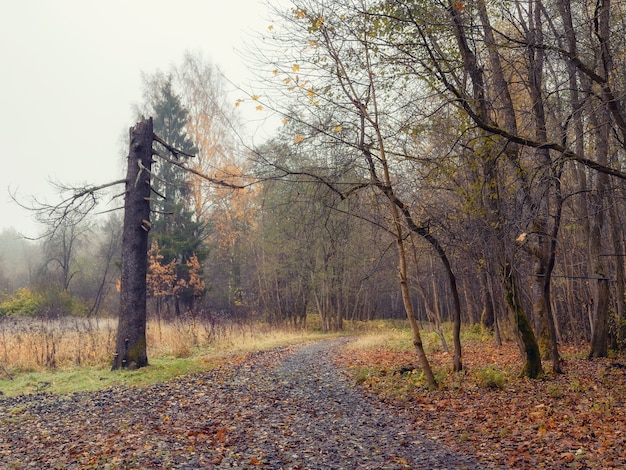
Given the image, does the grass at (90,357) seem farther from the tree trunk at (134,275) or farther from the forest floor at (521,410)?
the forest floor at (521,410)

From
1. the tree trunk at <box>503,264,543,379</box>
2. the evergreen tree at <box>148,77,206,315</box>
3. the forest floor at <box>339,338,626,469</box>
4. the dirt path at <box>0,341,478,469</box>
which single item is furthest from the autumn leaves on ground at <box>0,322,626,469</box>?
the evergreen tree at <box>148,77,206,315</box>

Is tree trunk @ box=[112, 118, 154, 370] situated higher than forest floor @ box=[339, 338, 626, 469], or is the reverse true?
tree trunk @ box=[112, 118, 154, 370]

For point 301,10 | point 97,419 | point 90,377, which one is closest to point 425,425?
point 97,419

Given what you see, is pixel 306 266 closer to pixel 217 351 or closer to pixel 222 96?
pixel 222 96

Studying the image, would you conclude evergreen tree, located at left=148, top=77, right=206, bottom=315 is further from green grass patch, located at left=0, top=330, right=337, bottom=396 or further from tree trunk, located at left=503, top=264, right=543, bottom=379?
tree trunk, located at left=503, top=264, right=543, bottom=379

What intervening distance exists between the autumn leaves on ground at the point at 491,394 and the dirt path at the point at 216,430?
1.64 ft

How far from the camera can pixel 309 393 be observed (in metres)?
9.29

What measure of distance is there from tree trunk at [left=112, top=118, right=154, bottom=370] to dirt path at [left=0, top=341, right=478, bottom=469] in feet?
6.45

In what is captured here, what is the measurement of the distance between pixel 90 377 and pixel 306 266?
62.3ft

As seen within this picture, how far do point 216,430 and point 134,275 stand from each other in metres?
6.07

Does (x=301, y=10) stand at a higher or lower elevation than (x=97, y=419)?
higher

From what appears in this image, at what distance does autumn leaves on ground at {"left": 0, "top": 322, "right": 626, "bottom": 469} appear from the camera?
5.42 m

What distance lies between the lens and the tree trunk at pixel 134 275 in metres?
11.6

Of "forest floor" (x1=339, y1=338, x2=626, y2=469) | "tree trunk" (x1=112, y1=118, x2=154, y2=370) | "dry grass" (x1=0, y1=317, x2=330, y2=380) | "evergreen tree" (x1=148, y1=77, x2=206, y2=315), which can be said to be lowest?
"forest floor" (x1=339, y1=338, x2=626, y2=469)
